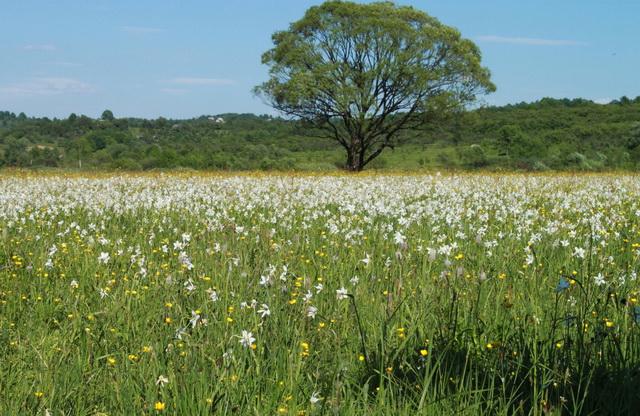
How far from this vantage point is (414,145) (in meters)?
70.3

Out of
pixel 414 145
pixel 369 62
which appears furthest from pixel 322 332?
pixel 414 145

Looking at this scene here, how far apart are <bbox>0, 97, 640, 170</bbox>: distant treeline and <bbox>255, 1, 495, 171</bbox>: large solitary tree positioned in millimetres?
2507

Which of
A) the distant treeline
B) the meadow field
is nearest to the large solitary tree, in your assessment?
the distant treeline

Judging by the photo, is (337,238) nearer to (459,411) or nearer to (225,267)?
(225,267)

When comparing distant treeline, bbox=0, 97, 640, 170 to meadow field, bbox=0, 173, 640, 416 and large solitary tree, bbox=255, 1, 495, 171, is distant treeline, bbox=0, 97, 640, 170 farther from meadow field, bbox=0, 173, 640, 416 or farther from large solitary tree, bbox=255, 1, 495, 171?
meadow field, bbox=0, 173, 640, 416

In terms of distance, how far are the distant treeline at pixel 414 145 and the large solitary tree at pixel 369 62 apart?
8.22ft

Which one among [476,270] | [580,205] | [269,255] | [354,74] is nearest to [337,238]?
[269,255]

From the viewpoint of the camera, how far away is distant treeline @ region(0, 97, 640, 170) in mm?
40250

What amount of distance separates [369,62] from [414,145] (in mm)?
32429

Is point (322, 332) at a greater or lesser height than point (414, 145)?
lesser

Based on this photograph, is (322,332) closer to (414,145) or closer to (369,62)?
(369,62)

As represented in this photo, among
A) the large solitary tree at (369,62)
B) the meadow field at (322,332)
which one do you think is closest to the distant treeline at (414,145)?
the large solitary tree at (369,62)

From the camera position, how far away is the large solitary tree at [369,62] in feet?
123

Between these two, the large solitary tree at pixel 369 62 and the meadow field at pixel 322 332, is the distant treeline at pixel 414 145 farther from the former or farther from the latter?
the meadow field at pixel 322 332
